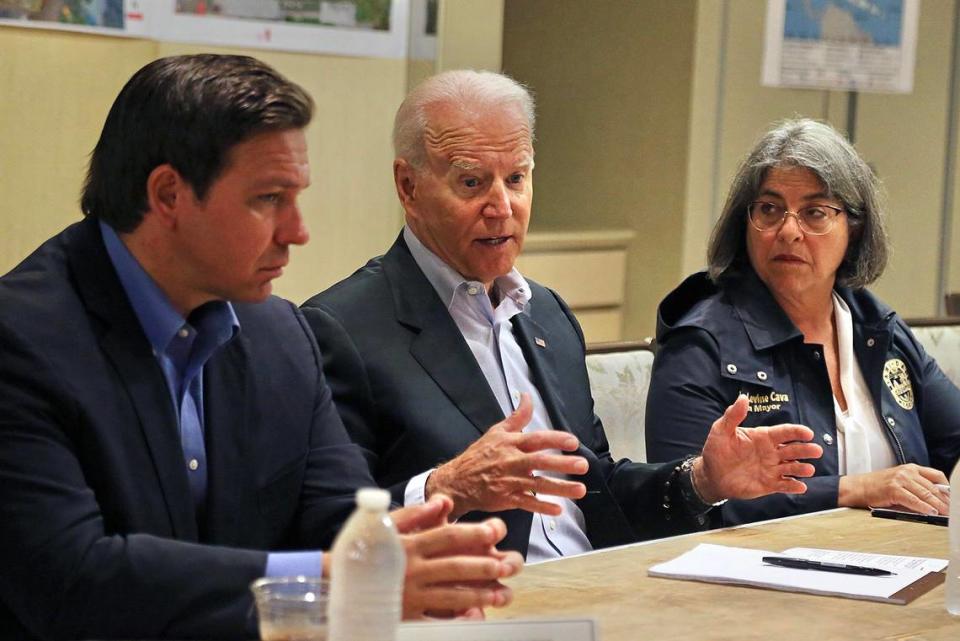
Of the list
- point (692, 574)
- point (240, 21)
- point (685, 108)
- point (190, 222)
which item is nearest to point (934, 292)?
point (685, 108)

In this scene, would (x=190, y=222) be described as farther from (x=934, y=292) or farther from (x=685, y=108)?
(x=934, y=292)

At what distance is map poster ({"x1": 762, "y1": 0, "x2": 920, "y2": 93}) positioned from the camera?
562 cm

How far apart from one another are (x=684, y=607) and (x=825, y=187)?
1.57m

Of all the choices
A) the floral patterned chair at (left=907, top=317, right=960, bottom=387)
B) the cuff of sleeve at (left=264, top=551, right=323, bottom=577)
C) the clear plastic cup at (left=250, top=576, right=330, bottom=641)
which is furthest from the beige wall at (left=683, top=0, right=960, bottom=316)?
the clear plastic cup at (left=250, top=576, right=330, bottom=641)

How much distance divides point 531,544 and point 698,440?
0.53m

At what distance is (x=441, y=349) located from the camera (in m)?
2.54

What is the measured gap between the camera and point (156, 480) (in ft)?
5.95

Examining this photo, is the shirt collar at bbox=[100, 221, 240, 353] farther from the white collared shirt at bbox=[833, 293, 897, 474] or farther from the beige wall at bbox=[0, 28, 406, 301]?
the beige wall at bbox=[0, 28, 406, 301]

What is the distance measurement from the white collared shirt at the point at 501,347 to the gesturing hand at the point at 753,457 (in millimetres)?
314

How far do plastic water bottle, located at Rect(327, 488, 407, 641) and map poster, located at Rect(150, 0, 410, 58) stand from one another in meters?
3.00

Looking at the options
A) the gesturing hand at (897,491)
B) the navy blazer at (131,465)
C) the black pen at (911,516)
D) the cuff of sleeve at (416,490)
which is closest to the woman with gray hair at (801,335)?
the gesturing hand at (897,491)

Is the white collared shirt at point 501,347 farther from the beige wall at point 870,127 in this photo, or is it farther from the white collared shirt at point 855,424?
the beige wall at point 870,127

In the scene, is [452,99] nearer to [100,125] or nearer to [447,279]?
[447,279]

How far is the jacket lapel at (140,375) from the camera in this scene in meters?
1.81
